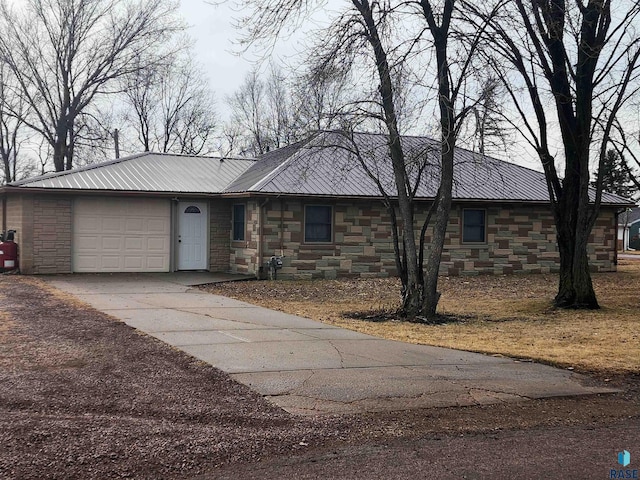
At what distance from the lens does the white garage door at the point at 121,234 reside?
770 inches

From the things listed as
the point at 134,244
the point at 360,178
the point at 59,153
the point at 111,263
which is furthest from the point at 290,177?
the point at 59,153

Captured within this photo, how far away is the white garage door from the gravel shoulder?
475 inches

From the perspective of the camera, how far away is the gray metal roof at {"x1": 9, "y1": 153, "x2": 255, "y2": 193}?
63.4 feet

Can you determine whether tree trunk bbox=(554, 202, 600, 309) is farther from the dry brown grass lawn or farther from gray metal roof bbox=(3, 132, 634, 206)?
gray metal roof bbox=(3, 132, 634, 206)

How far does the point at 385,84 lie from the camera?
40.8 ft

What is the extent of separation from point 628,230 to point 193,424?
64.8 metres

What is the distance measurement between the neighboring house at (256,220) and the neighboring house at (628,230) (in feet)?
108

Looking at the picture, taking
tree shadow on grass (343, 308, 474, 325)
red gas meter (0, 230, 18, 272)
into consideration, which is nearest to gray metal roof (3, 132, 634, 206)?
red gas meter (0, 230, 18, 272)

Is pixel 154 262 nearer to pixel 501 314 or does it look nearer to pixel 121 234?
pixel 121 234

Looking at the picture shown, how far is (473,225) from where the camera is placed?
864 inches

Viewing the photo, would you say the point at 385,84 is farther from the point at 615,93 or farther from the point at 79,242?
the point at 79,242

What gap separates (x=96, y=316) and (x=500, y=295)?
418 inches

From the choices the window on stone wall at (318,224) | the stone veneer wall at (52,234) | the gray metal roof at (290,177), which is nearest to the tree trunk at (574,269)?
the gray metal roof at (290,177)

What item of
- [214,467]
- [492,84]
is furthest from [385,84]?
[214,467]
